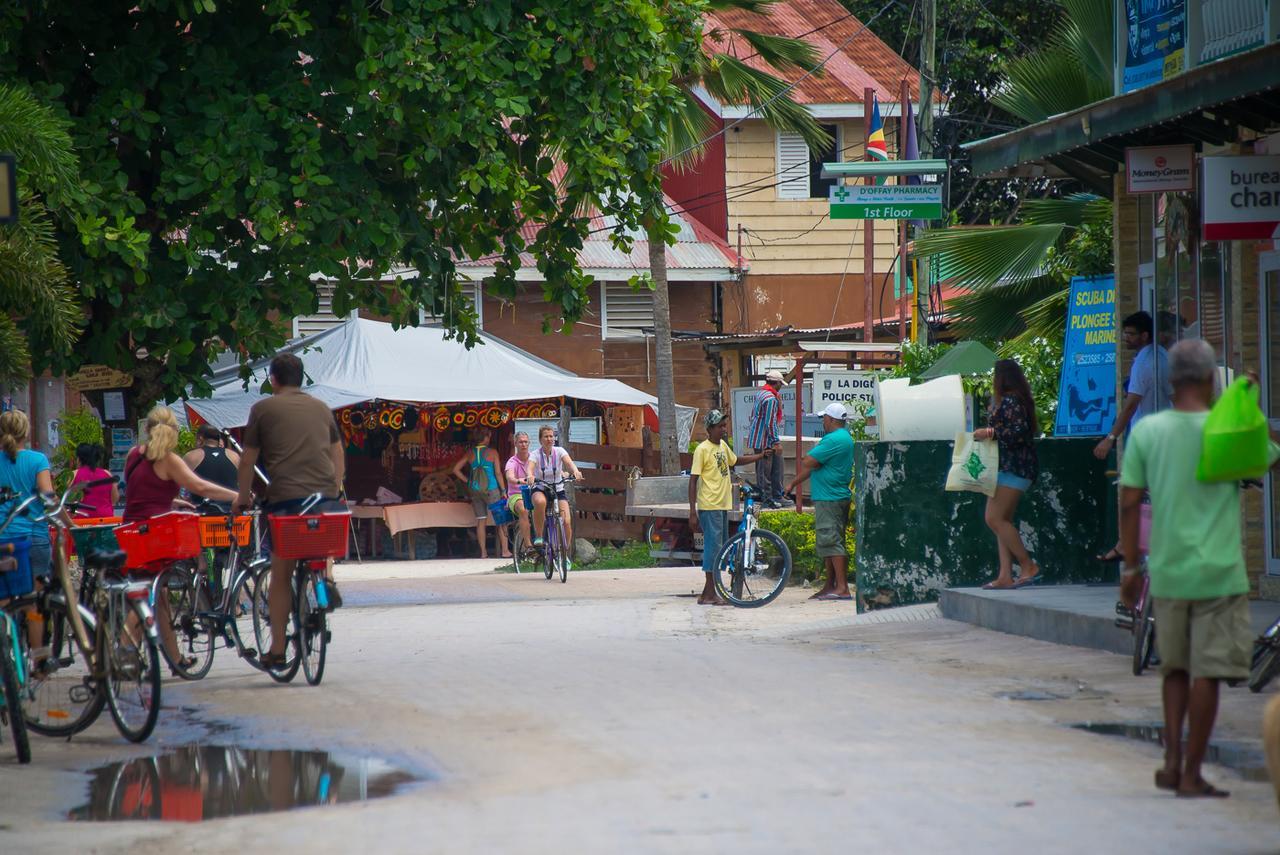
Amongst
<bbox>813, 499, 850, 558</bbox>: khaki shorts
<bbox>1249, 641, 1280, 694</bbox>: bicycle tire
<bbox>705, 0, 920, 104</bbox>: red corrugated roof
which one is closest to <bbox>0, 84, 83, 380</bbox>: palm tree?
<bbox>1249, 641, 1280, 694</bbox>: bicycle tire

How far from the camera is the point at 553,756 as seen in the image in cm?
715

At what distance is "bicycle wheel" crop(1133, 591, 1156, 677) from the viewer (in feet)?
30.0

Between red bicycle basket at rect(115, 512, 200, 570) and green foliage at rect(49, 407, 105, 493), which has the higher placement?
green foliage at rect(49, 407, 105, 493)

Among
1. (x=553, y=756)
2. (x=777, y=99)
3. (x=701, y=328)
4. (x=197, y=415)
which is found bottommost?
(x=553, y=756)

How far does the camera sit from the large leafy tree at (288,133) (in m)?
14.0

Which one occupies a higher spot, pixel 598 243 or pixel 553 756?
pixel 598 243

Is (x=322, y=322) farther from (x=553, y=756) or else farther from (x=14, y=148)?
(x=553, y=756)

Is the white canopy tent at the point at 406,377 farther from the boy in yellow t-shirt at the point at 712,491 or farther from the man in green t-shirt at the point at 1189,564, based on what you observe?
the man in green t-shirt at the point at 1189,564

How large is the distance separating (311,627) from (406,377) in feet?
51.6

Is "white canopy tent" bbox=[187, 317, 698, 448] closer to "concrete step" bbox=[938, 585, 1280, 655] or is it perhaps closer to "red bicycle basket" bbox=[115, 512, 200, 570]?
"concrete step" bbox=[938, 585, 1280, 655]

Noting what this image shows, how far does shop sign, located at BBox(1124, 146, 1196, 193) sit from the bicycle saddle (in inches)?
277

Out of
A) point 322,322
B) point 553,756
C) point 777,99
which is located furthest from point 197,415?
point 553,756

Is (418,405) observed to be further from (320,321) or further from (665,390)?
(320,321)

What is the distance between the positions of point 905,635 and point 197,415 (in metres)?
15.2
